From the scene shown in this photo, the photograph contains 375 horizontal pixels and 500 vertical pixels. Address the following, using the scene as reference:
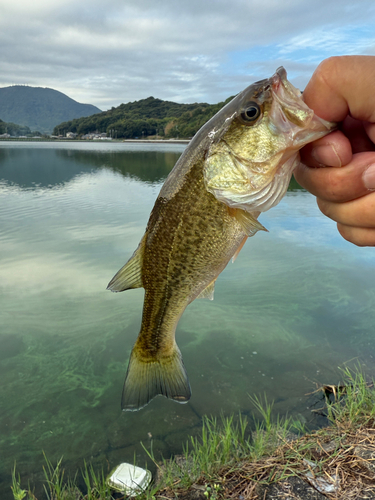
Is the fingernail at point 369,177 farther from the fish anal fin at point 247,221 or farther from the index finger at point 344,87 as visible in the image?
the fish anal fin at point 247,221

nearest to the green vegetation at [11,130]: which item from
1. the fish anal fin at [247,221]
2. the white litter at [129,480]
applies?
the white litter at [129,480]

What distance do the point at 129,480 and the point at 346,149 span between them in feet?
11.0

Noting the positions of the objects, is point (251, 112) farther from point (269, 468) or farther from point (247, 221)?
point (269, 468)

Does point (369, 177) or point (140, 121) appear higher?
point (140, 121)

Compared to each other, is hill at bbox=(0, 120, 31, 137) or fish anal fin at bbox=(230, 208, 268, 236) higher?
hill at bbox=(0, 120, 31, 137)

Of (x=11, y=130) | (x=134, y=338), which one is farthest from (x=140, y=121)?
(x=134, y=338)

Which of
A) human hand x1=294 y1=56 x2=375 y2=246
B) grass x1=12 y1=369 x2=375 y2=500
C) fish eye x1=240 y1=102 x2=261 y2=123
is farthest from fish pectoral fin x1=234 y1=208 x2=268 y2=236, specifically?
grass x1=12 y1=369 x2=375 y2=500

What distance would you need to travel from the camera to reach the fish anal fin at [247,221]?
2031 millimetres

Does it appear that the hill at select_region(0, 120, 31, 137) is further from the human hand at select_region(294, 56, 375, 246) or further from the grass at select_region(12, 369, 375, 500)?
the human hand at select_region(294, 56, 375, 246)

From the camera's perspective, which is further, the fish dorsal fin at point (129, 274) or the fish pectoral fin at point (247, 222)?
the fish dorsal fin at point (129, 274)

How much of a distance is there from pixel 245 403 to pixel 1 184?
2160cm

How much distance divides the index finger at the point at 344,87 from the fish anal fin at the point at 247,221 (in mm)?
664

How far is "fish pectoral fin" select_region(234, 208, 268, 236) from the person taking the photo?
2.03 m

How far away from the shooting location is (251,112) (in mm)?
1863
